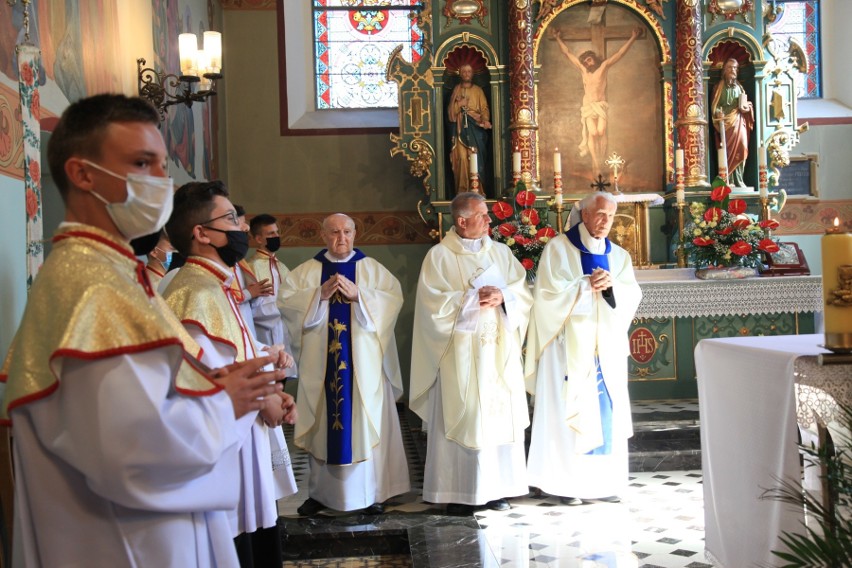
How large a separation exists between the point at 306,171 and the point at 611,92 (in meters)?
3.71

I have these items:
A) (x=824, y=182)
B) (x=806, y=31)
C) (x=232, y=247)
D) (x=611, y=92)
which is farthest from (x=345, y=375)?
(x=806, y=31)

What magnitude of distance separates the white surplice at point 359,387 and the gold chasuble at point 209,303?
2.70m

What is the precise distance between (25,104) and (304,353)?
260 cm

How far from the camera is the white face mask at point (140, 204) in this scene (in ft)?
6.13

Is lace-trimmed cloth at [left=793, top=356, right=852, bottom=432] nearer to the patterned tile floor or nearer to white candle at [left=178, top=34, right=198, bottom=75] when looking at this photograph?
the patterned tile floor

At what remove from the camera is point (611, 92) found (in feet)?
32.1

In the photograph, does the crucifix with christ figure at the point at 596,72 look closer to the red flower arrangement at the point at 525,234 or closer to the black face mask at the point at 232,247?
the red flower arrangement at the point at 525,234

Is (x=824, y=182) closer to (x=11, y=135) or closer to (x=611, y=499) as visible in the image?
(x=611, y=499)

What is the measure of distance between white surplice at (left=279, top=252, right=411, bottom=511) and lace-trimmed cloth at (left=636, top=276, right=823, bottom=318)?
265 cm

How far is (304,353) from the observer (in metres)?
5.91

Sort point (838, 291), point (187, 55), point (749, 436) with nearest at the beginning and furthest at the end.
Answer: point (838, 291)
point (749, 436)
point (187, 55)

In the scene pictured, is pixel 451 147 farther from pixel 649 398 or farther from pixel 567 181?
pixel 649 398

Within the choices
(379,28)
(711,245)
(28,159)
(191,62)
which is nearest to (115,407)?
(28,159)

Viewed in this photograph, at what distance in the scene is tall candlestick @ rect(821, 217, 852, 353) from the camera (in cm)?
262
